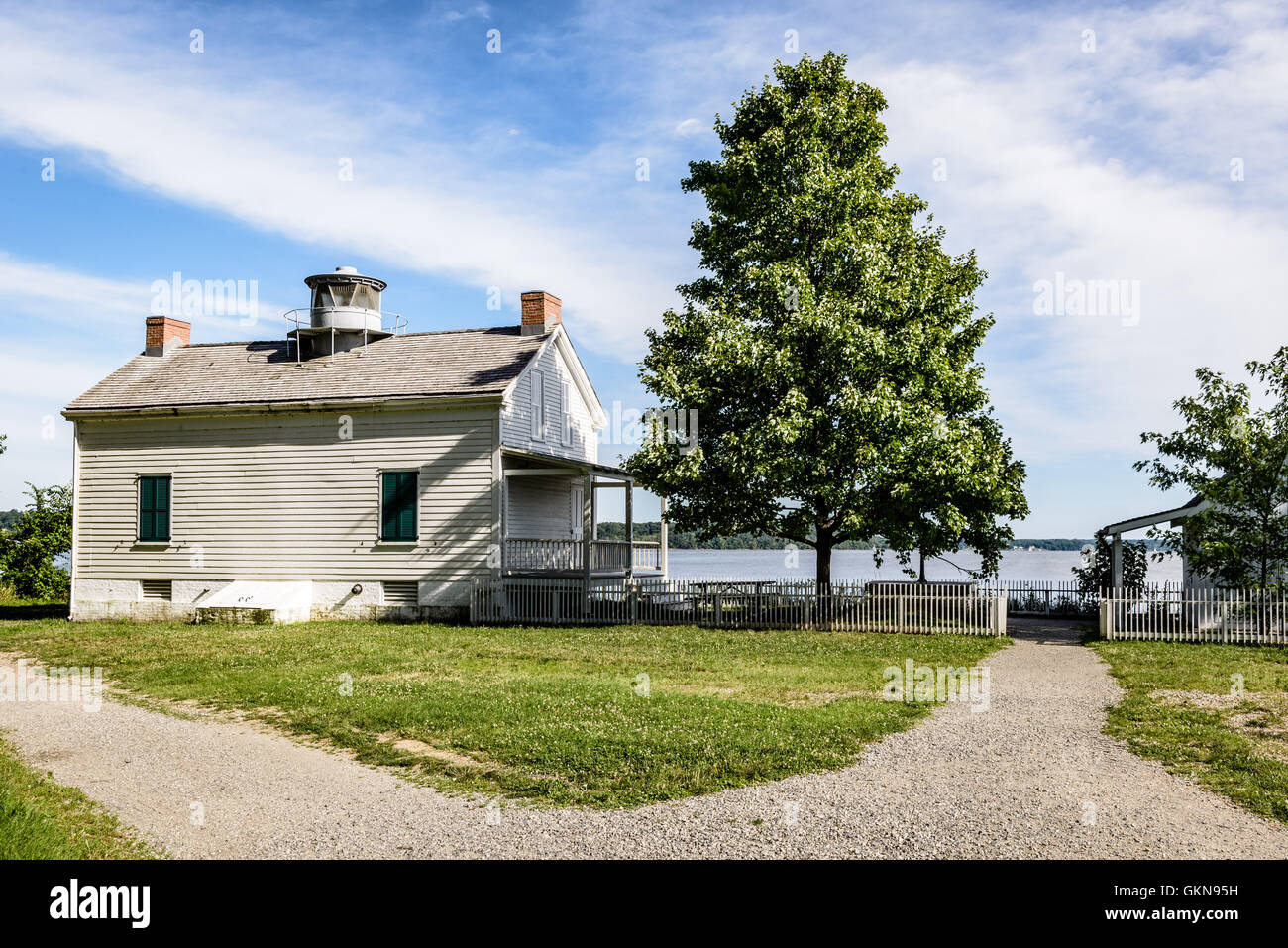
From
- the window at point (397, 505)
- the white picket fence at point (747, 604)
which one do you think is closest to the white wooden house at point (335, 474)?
the window at point (397, 505)

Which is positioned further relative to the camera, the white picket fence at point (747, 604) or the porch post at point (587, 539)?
the porch post at point (587, 539)

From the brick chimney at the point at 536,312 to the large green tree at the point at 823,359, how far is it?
3475 millimetres

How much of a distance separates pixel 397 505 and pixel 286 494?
3.20 metres

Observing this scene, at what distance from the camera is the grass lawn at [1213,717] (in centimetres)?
839

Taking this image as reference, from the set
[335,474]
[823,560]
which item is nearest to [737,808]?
[823,560]

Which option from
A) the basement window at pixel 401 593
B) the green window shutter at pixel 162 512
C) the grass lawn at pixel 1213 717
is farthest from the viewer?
the green window shutter at pixel 162 512

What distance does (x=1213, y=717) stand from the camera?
443 inches

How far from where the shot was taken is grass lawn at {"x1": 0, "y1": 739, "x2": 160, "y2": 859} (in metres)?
6.21

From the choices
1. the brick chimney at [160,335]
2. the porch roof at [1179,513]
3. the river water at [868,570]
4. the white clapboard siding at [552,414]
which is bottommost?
the river water at [868,570]

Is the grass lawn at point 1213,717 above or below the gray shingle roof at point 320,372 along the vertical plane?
below

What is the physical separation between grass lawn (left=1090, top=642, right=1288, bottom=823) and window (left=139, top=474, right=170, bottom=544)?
75.1ft

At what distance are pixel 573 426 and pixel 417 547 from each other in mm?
6903

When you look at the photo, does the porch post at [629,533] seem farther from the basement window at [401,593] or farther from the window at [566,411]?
the basement window at [401,593]
